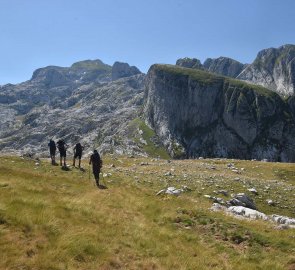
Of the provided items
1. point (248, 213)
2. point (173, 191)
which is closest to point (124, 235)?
point (248, 213)

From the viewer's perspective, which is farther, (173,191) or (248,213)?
(173,191)

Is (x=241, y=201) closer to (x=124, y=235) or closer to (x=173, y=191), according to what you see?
(x=173, y=191)

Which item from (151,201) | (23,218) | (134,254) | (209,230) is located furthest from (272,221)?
(23,218)

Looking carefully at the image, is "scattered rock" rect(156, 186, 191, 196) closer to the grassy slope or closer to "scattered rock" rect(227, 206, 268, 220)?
the grassy slope

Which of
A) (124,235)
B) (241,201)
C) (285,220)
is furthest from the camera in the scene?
(241,201)

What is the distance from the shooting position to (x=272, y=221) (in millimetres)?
23703

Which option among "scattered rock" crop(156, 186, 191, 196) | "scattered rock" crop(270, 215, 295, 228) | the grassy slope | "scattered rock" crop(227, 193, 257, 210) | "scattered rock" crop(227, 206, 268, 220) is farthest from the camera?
"scattered rock" crop(227, 193, 257, 210)

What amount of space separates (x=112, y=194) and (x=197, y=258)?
1241 centimetres

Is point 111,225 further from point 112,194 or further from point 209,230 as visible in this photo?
point 112,194

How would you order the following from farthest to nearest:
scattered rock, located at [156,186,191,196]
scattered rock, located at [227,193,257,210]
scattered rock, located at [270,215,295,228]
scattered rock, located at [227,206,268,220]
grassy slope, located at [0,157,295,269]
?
scattered rock, located at [227,193,257,210]
scattered rock, located at [156,186,191,196]
scattered rock, located at [227,206,268,220]
scattered rock, located at [270,215,295,228]
grassy slope, located at [0,157,295,269]

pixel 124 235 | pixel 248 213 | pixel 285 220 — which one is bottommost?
pixel 285 220

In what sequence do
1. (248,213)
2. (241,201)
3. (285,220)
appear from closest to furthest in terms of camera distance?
(285,220) < (248,213) < (241,201)

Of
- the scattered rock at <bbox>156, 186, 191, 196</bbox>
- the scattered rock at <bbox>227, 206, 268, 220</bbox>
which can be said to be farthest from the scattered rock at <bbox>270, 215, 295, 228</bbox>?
the scattered rock at <bbox>156, 186, 191, 196</bbox>

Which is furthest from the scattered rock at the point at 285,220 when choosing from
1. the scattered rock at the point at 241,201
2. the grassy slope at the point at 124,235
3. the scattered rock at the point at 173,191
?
the scattered rock at the point at 173,191
